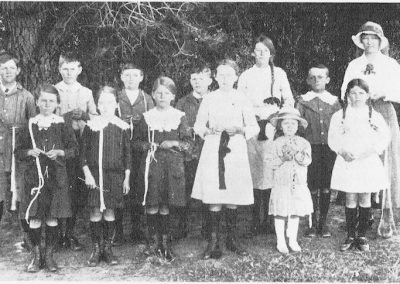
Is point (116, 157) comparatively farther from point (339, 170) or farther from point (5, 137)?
point (339, 170)

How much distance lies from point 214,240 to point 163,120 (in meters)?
1.08

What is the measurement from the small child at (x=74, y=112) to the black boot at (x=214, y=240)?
113 cm

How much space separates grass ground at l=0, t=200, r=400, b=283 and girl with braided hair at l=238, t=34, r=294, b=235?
598mm

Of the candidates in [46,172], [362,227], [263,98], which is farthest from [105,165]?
[362,227]

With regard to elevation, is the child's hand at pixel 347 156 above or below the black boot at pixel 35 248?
above

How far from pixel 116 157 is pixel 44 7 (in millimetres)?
2172

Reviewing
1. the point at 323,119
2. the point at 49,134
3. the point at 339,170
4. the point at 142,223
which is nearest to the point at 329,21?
the point at 323,119

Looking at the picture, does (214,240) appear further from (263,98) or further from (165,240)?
(263,98)

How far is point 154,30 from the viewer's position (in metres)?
5.95

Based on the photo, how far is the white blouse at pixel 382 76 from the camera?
17.1 ft

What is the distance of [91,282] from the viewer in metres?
4.29

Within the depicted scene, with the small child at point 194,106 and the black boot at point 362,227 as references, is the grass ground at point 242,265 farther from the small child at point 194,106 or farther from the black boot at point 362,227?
the small child at point 194,106

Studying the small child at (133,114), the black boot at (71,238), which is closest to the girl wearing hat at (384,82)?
the small child at (133,114)

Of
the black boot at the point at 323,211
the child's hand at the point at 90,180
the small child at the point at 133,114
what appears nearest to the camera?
the child's hand at the point at 90,180
